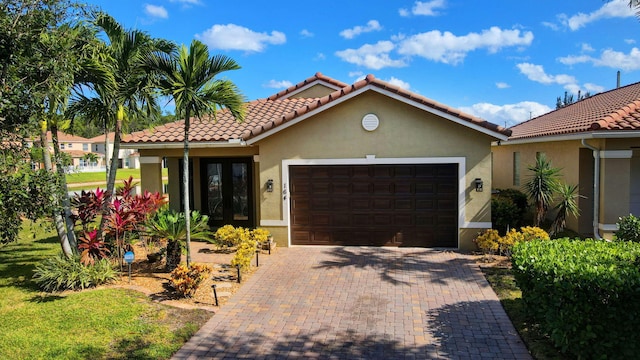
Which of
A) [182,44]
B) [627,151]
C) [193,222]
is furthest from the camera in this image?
[627,151]

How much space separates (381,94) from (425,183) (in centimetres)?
283

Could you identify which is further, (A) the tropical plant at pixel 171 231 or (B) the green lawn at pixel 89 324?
(A) the tropical plant at pixel 171 231

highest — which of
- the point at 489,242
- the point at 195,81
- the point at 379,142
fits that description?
the point at 195,81

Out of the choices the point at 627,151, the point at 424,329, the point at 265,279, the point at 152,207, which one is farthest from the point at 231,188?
the point at 627,151

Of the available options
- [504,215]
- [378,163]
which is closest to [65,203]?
[378,163]

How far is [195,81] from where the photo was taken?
388 inches

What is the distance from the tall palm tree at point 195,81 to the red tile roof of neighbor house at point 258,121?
6.07ft

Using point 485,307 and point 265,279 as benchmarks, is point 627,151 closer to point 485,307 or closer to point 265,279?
point 485,307

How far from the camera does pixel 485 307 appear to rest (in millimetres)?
8375

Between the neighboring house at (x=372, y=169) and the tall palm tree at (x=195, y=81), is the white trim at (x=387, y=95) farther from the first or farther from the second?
the tall palm tree at (x=195, y=81)

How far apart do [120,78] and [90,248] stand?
385 centimetres

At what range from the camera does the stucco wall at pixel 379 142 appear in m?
12.6

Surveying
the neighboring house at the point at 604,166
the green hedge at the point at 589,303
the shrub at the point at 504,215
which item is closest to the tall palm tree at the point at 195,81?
the green hedge at the point at 589,303

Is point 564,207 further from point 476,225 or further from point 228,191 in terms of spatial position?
point 228,191
